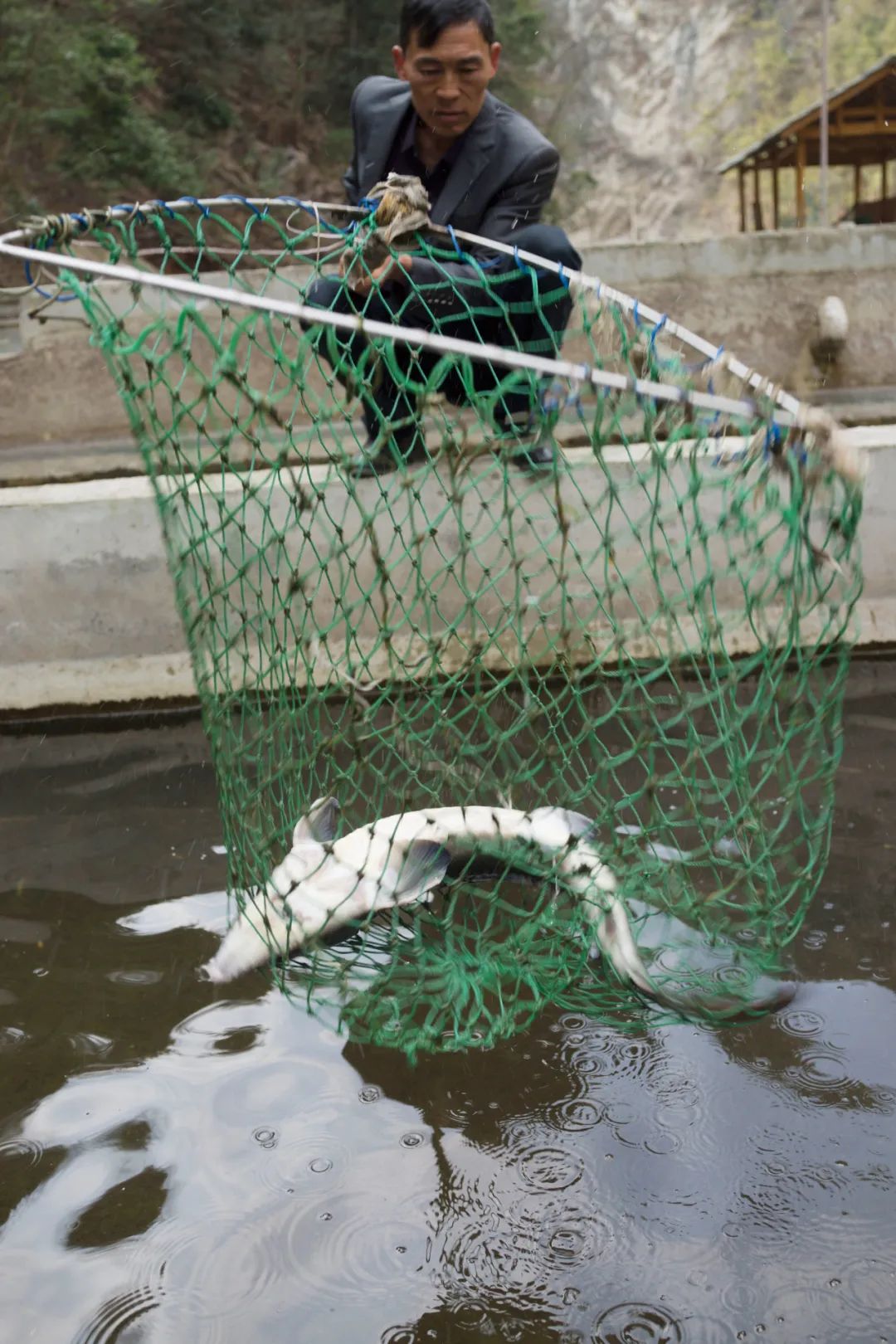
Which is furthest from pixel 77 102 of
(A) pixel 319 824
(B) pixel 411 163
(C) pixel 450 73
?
(A) pixel 319 824

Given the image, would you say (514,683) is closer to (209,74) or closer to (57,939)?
(57,939)

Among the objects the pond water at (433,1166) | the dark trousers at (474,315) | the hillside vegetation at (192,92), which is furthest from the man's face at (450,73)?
the hillside vegetation at (192,92)

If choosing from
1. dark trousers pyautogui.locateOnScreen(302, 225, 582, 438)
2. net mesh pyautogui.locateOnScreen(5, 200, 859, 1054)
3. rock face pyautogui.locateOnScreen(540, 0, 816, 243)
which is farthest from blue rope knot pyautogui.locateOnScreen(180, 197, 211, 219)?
rock face pyautogui.locateOnScreen(540, 0, 816, 243)

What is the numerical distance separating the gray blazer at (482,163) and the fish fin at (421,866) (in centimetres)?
184

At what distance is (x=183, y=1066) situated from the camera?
2.25 m

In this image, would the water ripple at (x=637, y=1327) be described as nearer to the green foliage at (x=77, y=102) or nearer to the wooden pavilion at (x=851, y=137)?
the green foliage at (x=77, y=102)

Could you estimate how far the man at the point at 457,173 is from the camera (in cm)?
288

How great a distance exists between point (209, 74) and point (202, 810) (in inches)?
677

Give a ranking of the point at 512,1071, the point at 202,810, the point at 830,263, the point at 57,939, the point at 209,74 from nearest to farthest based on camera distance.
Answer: the point at 512,1071 → the point at 57,939 → the point at 202,810 → the point at 830,263 → the point at 209,74

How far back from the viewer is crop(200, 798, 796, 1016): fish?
83.0 inches

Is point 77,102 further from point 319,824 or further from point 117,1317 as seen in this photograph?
point 117,1317

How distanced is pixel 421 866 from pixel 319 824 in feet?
1.09

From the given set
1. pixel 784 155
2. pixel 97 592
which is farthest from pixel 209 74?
pixel 97 592

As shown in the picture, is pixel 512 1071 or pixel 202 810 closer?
pixel 512 1071
